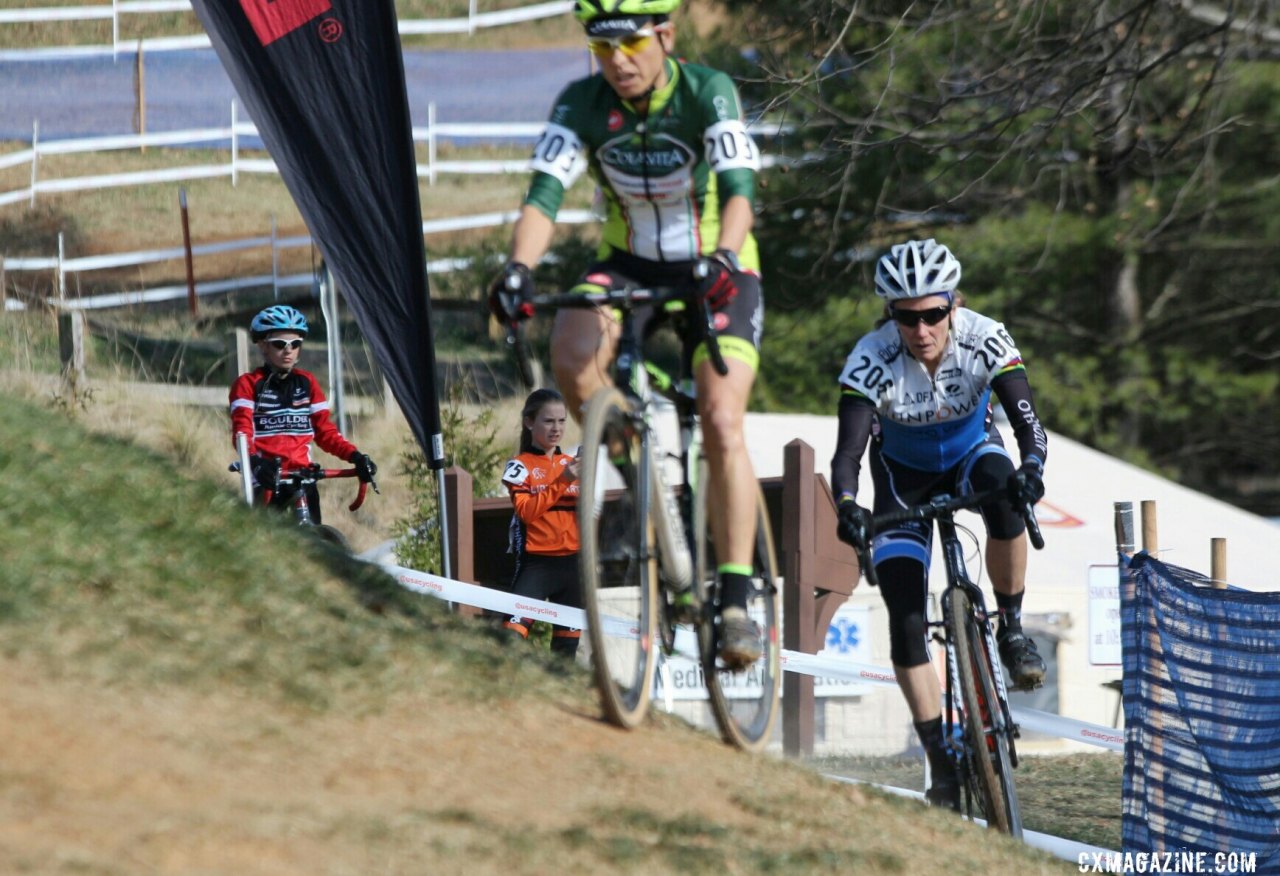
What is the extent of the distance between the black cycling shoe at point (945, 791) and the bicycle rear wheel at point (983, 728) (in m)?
0.07

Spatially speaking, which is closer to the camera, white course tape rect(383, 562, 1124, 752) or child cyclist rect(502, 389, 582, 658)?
white course tape rect(383, 562, 1124, 752)

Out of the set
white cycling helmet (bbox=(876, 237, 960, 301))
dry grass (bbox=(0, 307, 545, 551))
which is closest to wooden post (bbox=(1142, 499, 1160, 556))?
white cycling helmet (bbox=(876, 237, 960, 301))

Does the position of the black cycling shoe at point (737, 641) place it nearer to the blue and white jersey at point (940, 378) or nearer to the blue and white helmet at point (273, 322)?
the blue and white jersey at point (940, 378)

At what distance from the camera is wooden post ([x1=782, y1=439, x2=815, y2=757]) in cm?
1063

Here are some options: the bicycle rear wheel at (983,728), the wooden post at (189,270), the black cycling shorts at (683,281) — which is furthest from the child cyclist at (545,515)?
the wooden post at (189,270)

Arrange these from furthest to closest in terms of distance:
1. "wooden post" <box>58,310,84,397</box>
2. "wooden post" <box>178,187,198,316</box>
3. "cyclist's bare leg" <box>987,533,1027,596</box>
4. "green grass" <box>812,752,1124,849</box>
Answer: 1. "wooden post" <box>178,187,198,316</box>
2. "wooden post" <box>58,310,84,397</box>
3. "green grass" <box>812,752,1124,849</box>
4. "cyclist's bare leg" <box>987,533,1027,596</box>

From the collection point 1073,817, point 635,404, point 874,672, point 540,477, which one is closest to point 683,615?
point 635,404

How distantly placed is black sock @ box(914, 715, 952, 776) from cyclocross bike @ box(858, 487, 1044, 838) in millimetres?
39

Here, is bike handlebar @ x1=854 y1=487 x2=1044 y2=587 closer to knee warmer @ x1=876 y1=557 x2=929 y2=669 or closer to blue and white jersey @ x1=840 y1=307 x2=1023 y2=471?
knee warmer @ x1=876 y1=557 x2=929 y2=669

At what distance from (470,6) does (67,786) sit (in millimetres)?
23164

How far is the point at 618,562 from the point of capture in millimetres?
5609

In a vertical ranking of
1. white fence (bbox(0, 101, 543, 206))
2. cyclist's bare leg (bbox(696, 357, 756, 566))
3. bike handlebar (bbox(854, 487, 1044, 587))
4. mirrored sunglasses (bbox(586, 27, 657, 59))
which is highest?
white fence (bbox(0, 101, 543, 206))

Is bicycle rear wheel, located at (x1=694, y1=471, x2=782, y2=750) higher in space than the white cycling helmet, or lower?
lower

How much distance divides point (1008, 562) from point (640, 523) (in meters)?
2.34
